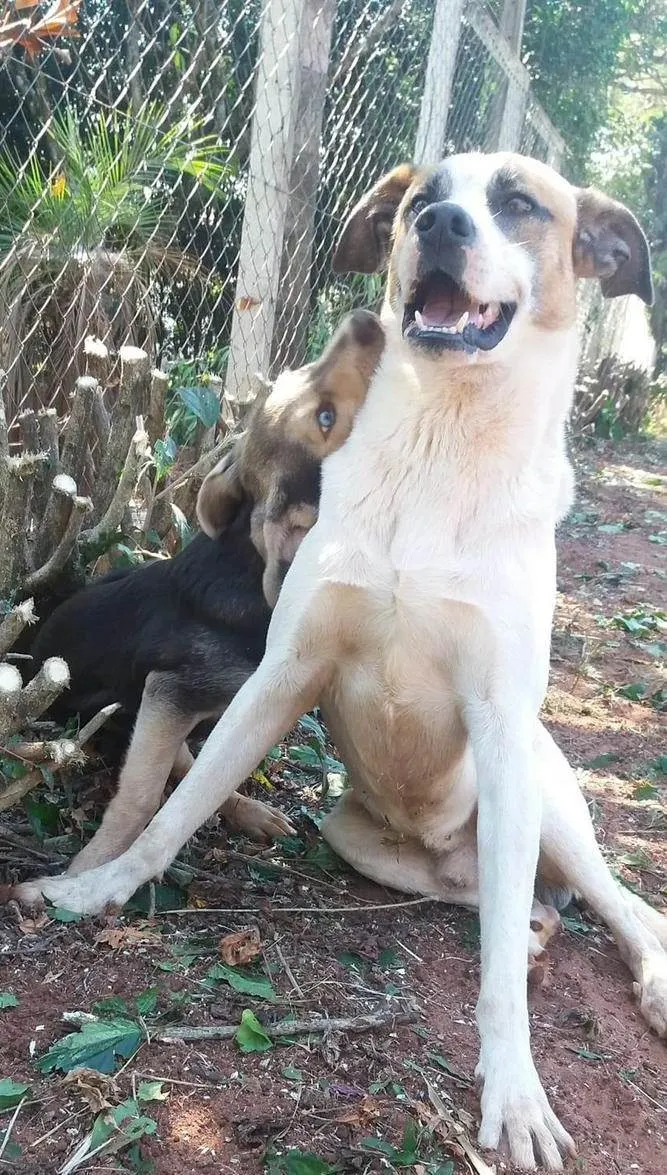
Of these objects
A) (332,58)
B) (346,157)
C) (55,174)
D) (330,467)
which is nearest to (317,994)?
(330,467)

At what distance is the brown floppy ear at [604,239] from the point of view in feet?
10.0

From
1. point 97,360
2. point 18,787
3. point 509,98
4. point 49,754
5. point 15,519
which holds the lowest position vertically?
point 18,787

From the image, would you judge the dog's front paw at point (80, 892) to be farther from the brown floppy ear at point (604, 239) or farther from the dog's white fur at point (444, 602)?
the brown floppy ear at point (604, 239)

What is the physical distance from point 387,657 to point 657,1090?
3.87 feet

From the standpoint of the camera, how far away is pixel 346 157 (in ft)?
20.3

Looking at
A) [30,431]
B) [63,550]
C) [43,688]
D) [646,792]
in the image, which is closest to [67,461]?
[30,431]

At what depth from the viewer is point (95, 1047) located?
2119 mm

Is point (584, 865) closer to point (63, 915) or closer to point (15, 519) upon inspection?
point (63, 915)

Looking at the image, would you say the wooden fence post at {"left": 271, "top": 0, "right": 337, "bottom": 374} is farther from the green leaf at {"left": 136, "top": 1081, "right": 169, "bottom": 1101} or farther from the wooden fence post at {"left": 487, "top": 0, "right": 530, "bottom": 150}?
the green leaf at {"left": 136, "top": 1081, "right": 169, "bottom": 1101}

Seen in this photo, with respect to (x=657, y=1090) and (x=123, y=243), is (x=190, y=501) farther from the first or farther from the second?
(x=657, y=1090)

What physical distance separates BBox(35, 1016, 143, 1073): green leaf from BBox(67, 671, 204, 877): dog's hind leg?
782 millimetres

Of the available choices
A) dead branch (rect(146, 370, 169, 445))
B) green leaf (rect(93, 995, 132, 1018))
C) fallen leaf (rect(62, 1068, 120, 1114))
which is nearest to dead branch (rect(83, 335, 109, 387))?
dead branch (rect(146, 370, 169, 445))

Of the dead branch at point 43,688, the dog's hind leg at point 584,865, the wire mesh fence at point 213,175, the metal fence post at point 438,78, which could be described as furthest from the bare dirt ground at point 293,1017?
the metal fence post at point 438,78

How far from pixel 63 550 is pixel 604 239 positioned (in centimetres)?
181
